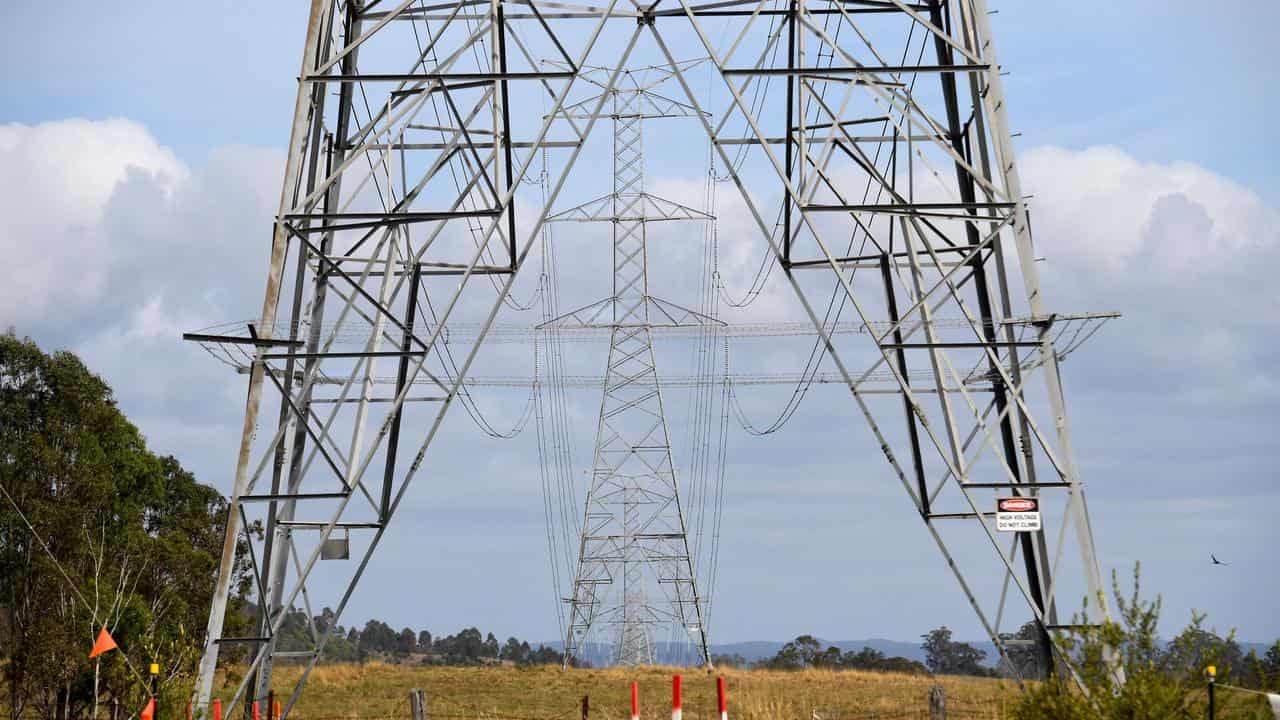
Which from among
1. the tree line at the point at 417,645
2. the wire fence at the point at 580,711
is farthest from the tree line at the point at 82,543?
the tree line at the point at 417,645

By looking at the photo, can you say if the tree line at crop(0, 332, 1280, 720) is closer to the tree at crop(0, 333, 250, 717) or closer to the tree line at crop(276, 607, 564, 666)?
the tree at crop(0, 333, 250, 717)

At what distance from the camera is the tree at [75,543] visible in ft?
117

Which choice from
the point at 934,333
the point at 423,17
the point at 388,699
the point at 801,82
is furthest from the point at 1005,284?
the point at 388,699

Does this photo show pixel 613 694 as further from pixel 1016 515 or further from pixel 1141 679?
pixel 1141 679

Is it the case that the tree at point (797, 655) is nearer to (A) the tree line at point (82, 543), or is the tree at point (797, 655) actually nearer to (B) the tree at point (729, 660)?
(B) the tree at point (729, 660)

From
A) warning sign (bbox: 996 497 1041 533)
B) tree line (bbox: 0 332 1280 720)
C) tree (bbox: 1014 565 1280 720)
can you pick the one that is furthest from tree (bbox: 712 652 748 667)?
tree (bbox: 1014 565 1280 720)

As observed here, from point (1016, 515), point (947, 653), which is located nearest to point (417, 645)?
point (947, 653)

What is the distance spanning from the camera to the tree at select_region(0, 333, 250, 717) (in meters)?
35.6

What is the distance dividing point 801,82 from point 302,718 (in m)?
15.7

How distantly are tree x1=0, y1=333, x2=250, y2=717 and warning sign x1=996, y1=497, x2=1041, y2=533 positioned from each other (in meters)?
24.2

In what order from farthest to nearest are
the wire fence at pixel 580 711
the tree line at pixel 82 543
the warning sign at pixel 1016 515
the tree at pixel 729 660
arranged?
the tree at pixel 729 660, the tree line at pixel 82 543, the wire fence at pixel 580 711, the warning sign at pixel 1016 515

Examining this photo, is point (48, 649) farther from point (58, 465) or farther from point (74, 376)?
point (74, 376)

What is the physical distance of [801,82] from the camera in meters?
17.8

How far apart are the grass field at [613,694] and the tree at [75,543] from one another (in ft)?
13.3
